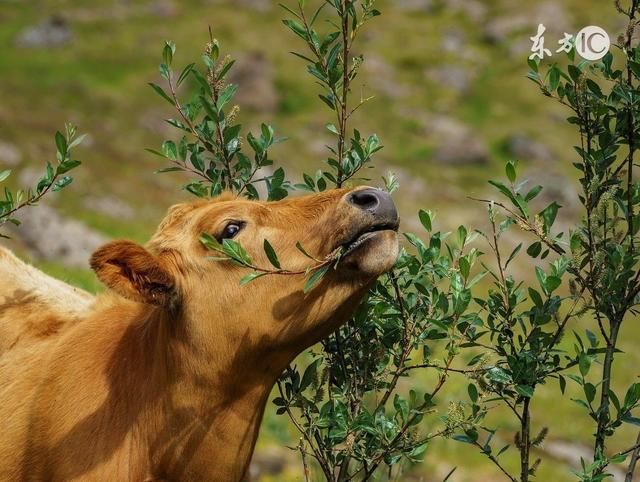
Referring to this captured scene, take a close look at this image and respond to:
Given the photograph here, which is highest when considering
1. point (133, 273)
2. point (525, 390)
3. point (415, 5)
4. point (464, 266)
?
point (415, 5)

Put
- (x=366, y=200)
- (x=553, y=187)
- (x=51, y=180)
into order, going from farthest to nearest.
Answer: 1. (x=553, y=187)
2. (x=51, y=180)
3. (x=366, y=200)

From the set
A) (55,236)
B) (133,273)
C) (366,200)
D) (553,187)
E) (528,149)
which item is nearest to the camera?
(366,200)

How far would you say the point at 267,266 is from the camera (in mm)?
5758

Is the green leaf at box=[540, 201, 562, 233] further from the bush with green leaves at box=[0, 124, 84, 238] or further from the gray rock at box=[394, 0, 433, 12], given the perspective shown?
the gray rock at box=[394, 0, 433, 12]

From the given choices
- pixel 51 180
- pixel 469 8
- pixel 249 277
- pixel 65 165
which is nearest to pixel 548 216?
pixel 249 277

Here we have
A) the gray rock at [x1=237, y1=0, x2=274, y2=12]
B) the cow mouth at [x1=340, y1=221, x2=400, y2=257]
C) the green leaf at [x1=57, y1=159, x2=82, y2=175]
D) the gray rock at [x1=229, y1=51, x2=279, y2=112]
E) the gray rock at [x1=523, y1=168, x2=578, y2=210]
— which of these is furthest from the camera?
the gray rock at [x1=237, y1=0, x2=274, y2=12]

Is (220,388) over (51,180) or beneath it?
beneath

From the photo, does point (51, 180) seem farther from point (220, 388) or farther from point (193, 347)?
point (220, 388)

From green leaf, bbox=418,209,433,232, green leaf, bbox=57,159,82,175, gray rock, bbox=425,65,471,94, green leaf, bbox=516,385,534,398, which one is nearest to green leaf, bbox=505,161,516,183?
green leaf, bbox=418,209,433,232

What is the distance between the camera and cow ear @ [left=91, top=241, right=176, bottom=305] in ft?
18.4

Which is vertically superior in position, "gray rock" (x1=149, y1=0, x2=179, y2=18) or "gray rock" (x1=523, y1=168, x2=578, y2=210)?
"gray rock" (x1=149, y1=0, x2=179, y2=18)

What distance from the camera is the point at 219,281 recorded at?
5809mm

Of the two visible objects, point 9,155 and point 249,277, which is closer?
point 249,277

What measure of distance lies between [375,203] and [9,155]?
3320 centimetres
